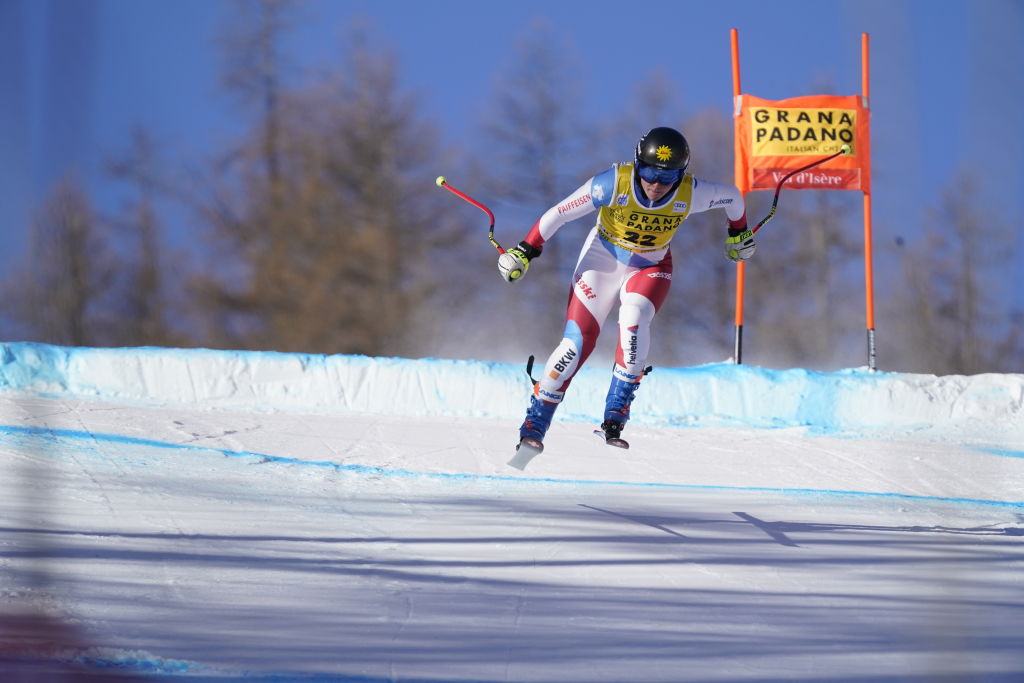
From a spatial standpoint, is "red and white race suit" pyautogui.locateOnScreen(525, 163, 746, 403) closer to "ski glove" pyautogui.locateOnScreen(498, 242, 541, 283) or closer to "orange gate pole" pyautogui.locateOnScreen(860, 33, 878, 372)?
"ski glove" pyautogui.locateOnScreen(498, 242, 541, 283)

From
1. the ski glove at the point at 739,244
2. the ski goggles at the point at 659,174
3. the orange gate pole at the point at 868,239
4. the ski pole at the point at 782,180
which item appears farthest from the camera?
the orange gate pole at the point at 868,239

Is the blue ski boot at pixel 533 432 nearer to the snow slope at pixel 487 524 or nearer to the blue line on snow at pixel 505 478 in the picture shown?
the snow slope at pixel 487 524

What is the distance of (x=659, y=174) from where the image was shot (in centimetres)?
456

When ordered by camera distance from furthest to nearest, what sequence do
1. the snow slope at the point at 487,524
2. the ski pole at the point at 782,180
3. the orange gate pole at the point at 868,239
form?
the orange gate pole at the point at 868,239 < the ski pole at the point at 782,180 < the snow slope at the point at 487,524

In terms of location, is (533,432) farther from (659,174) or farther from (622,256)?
(659,174)

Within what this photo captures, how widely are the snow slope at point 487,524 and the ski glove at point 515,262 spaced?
1.19m

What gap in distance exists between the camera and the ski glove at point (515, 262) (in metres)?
4.77

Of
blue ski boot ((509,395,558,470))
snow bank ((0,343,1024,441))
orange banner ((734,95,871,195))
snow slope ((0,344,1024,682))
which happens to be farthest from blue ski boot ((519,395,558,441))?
orange banner ((734,95,871,195))

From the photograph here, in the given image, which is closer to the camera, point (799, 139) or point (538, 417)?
point (538, 417)

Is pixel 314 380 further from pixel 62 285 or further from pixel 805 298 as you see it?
pixel 805 298

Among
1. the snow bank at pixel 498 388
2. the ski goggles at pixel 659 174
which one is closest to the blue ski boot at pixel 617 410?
the ski goggles at pixel 659 174

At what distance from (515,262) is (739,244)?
1242 mm

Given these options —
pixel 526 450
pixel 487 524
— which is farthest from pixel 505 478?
pixel 487 524

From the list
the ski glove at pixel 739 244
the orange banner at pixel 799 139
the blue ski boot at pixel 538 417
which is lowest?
the blue ski boot at pixel 538 417
